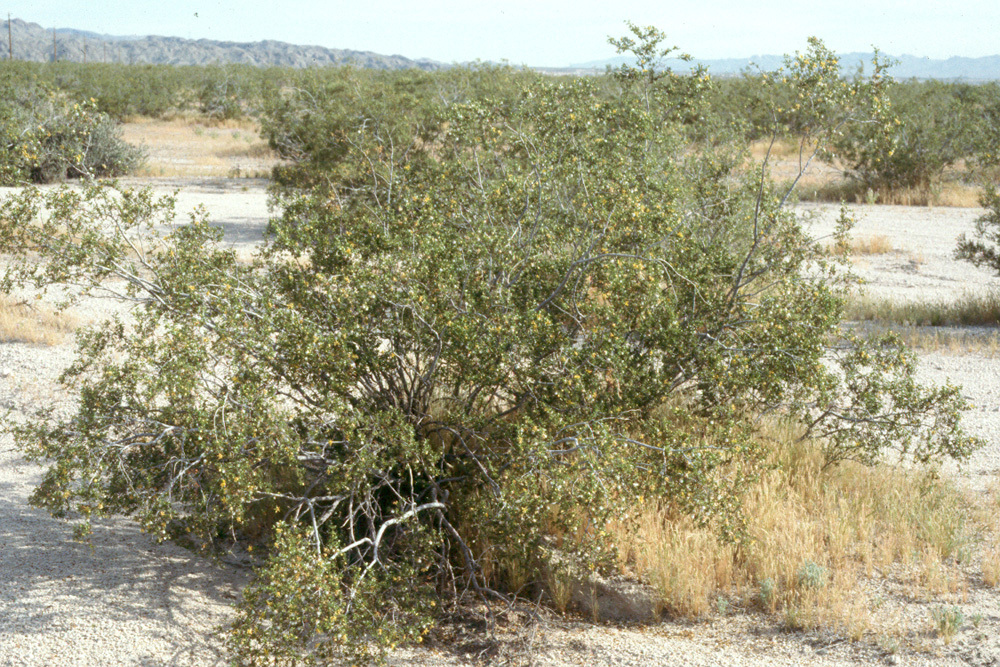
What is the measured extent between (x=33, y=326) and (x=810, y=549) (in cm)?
773

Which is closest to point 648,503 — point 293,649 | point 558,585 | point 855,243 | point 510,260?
point 558,585

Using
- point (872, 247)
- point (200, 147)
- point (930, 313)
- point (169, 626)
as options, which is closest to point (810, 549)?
point (169, 626)

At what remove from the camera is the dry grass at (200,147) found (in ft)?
81.1

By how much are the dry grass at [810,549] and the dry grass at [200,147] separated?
65.3 feet

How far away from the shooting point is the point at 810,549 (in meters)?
5.26

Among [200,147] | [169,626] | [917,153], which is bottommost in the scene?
[169,626]

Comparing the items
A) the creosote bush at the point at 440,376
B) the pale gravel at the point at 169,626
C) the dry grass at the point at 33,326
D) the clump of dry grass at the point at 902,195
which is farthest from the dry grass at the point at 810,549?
the clump of dry grass at the point at 902,195

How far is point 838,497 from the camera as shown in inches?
236

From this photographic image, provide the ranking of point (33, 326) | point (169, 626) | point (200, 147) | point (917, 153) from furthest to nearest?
point (200, 147) < point (917, 153) < point (33, 326) < point (169, 626)

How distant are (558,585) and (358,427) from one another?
1442 mm

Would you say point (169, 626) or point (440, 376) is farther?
point (440, 376)

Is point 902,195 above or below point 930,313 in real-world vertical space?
above

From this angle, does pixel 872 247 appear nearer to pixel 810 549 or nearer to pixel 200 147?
pixel 810 549

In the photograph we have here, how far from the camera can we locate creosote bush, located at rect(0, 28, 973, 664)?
13.9 feet
